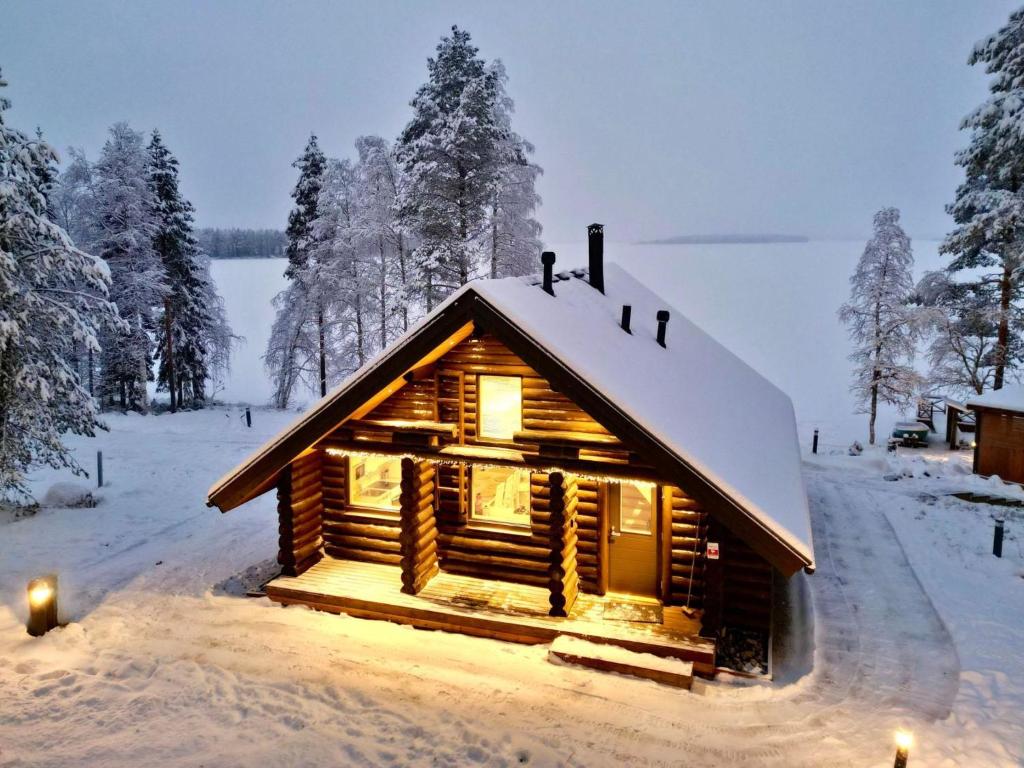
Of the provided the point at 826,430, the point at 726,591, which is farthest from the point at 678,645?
the point at 826,430

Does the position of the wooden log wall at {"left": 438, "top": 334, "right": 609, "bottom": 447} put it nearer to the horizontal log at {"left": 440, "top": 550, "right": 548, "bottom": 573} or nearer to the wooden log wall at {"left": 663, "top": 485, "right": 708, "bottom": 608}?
the wooden log wall at {"left": 663, "top": 485, "right": 708, "bottom": 608}

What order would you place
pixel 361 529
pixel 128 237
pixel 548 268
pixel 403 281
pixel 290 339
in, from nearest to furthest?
pixel 548 268 → pixel 361 529 → pixel 403 281 → pixel 128 237 → pixel 290 339

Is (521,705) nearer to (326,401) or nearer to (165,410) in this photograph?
(326,401)

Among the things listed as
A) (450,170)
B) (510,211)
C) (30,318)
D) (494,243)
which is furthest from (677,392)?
(30,318)

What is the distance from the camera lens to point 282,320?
3428 centimetres

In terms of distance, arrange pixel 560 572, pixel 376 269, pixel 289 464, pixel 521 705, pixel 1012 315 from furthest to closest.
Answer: pixel 376 269 < pixel 1012 315 < pixel 289 464 < pixel 560 572 < pixel 521 705

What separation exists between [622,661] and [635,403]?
3.80 metres

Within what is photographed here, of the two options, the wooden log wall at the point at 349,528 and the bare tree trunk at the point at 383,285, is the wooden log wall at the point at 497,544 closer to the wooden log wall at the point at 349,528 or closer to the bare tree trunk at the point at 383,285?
the wooden log wall at the point at 349,528

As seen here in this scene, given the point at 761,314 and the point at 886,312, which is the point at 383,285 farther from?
the point at 761,314

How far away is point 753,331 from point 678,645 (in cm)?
6689

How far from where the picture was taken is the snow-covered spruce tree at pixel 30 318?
15.1 m

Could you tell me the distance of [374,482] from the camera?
43.7ft

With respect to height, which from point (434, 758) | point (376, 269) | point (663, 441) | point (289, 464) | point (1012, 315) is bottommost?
point (434, 758)

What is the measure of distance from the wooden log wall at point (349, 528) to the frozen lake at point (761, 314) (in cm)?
2506
